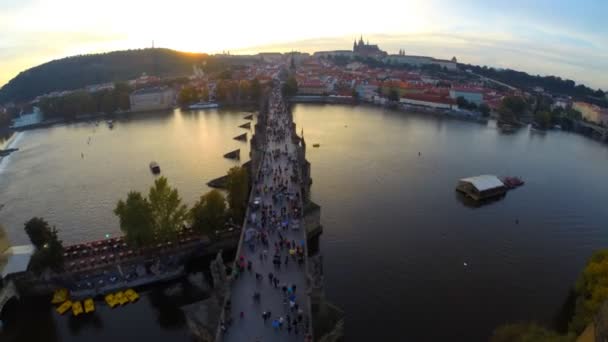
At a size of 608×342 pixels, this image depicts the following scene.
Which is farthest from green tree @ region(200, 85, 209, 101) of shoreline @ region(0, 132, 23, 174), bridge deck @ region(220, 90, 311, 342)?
bridge deck @ region(220, 90, 311, 342)

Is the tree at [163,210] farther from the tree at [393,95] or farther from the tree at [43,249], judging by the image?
the tree at [393,95]

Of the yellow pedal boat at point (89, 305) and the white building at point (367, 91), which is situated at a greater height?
the white building at point (367, 91)

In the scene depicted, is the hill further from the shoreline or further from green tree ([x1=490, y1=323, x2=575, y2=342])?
green tree ([x1=490, y1=323, x2=575, y2=342])

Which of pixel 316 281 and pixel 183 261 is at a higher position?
pixel 316 281

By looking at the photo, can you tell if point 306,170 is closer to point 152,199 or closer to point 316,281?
point 152,199

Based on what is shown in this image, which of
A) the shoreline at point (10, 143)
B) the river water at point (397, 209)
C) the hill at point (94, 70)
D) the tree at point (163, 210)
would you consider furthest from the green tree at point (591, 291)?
the hill at point (94, 70)

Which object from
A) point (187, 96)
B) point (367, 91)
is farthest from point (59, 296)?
point (367, 91)

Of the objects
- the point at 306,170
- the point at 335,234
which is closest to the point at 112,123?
the point at 306,170
